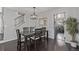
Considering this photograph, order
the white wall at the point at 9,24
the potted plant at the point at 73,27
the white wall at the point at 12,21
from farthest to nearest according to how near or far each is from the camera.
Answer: the white wall at the point at 9,24 → the white wall at the point at 12,21 → the potted plant at the point at 73,27

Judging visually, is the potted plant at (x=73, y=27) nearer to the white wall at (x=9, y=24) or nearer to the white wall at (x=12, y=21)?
the white wall at (x=12, y=21)

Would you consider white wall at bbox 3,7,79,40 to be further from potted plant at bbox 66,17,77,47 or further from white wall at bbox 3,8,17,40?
potted plant at bbox 66,17,77,47

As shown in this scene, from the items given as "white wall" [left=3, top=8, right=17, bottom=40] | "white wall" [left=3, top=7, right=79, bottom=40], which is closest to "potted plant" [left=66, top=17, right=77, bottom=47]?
"white wall" [left=3, top=7, right=79, bottom=40]

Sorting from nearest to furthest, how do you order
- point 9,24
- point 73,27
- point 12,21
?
point 73,27
point 9,24
point 12,21

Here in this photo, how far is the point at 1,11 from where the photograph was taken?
4.50 meters

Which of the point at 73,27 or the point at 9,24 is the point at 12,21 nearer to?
the point at 9,24

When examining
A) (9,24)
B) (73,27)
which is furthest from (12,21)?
(73,27)

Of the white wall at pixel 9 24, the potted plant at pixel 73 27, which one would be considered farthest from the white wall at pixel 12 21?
the potted plant at pixel 73 27

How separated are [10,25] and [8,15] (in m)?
0.70

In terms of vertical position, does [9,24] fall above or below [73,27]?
above

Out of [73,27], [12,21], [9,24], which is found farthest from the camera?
[12,21]

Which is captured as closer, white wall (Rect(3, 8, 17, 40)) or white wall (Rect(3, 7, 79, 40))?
white wall (Rect(3, 7, 79, 40))

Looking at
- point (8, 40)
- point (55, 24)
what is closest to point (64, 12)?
point (55, 24)
